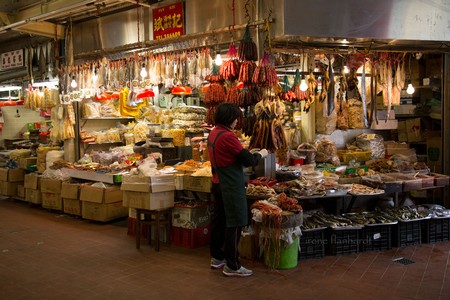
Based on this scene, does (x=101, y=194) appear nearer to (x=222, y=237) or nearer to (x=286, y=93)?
(x=222, y=237)

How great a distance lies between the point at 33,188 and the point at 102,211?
295 cm

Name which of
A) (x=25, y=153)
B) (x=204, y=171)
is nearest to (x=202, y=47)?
(x=204, y=171)

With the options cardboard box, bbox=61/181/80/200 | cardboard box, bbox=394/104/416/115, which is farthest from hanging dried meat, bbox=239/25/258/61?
cardboard box, bbox=394/104/416/115

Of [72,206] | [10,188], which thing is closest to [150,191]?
[72,206]

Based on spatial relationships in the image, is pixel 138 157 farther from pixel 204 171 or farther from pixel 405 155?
pixel 405 155

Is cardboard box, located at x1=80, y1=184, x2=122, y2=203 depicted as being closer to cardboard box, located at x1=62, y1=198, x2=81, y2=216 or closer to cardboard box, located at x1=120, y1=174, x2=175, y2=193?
cardboard box, located at x1=62, y1=198, x2=81, y2=216

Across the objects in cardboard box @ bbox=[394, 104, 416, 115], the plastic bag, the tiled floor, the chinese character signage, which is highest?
the chinese character signage

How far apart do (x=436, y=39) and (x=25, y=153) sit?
9.92 m

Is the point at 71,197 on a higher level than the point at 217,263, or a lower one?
higher

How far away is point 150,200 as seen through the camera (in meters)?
6.71

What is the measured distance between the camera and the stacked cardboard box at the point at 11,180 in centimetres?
1138

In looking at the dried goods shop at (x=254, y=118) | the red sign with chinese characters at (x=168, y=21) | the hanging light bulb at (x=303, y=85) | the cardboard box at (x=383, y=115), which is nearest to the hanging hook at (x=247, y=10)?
the dried goods shop at (x=254, y=118)

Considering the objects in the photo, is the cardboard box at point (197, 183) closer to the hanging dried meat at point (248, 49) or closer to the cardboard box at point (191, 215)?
the cardboard box at point (191, 215)

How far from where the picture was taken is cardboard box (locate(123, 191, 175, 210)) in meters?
6.73
